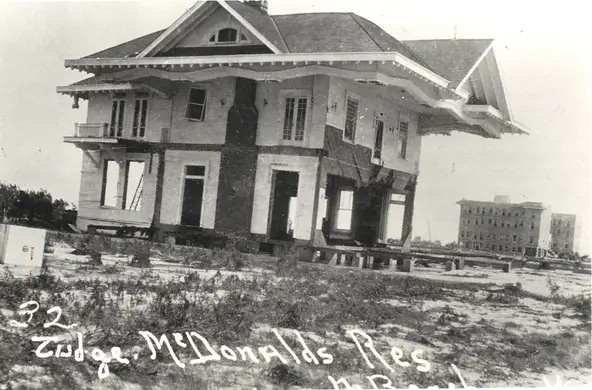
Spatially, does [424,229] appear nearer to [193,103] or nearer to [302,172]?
[302,172]

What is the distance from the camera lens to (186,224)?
15680mm

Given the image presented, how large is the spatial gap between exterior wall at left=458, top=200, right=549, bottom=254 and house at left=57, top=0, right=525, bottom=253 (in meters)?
2.20

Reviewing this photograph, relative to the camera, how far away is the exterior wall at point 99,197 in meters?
11.6

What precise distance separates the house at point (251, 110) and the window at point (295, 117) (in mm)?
30

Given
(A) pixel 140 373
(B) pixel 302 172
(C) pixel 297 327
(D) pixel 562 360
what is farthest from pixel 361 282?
(B) pixel 302 172

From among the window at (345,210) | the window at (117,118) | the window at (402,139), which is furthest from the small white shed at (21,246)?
the window at (345,210)

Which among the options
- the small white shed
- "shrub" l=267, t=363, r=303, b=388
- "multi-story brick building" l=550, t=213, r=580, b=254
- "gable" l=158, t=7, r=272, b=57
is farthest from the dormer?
"shrub" l=267, t=363, r=303, b=388

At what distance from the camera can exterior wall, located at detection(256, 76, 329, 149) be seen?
47.3 feet

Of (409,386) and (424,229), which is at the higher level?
(424,229)

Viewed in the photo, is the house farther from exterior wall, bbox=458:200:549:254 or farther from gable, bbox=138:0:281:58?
exterior wall, bbox=458:200:549:254

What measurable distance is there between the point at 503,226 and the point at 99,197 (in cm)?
819

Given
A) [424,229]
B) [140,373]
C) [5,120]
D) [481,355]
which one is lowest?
[140,373]

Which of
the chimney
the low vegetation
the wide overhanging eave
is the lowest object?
the low vegetation

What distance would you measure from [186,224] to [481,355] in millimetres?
10390
